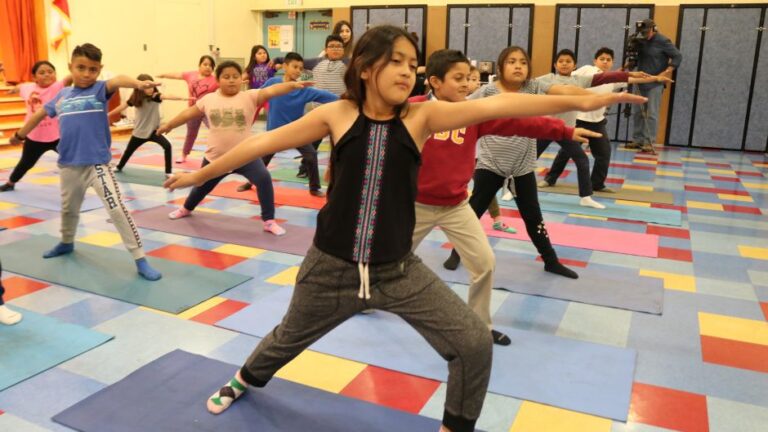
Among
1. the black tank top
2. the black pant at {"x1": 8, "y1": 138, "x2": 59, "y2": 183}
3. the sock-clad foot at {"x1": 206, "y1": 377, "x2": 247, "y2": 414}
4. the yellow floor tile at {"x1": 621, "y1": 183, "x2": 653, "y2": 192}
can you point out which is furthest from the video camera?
the sock-clad foot at {"x1": 206, "y1": 377, "x2": 247, "y2": 414}

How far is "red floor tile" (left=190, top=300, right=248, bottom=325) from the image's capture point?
3483mm

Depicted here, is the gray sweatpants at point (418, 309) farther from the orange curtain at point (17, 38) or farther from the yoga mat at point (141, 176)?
the orange curtain at point (17, 38)

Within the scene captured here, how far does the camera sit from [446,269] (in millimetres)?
4441

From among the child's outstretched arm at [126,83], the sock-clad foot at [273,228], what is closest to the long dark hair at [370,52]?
the child's outstretched arm at [126,83]

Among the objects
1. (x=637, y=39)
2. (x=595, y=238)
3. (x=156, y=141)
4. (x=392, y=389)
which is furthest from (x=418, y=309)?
(x=637, y=39)

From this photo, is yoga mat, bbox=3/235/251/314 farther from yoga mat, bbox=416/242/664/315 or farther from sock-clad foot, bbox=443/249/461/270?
yoga mat, bbox=416/242/664/315

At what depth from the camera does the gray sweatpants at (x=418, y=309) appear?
6.68 feet

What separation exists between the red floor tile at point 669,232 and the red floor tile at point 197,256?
3.58m

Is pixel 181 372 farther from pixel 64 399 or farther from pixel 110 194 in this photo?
pixel 110 194

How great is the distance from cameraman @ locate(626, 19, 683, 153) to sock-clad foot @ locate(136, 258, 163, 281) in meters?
8.55

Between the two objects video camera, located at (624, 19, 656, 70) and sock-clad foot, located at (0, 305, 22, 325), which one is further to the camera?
video camera, located at (624, 19, 656, 70)

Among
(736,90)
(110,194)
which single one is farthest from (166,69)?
(736,90)

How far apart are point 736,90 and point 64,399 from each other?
11701 mm

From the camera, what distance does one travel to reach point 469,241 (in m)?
3.09
